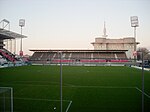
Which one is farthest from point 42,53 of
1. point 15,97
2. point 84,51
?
point 15,97

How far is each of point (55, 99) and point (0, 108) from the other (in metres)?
3.49

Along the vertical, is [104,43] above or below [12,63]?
above

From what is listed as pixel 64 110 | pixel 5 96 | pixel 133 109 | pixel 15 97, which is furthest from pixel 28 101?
pixel 133 109

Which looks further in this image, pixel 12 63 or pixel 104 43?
pixel 104 43

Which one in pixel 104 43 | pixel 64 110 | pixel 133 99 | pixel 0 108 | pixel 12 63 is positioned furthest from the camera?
pixel 104 43

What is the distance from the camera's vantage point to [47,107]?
25.6 feet

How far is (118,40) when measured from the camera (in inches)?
3932

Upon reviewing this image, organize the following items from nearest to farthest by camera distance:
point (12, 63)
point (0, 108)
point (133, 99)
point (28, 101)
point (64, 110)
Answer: point (0, 108), point (64, 110), point (28, 101), point (133, 99), point (12, 63)

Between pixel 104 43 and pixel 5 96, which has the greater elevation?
pixel 104 43

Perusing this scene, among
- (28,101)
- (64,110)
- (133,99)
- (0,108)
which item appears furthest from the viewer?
(133,99)

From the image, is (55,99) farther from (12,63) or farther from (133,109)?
(12,63)

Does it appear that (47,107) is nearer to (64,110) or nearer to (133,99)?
(64,110)

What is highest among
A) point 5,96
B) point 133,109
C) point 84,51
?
point 84,51

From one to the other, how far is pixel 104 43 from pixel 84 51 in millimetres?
44514
